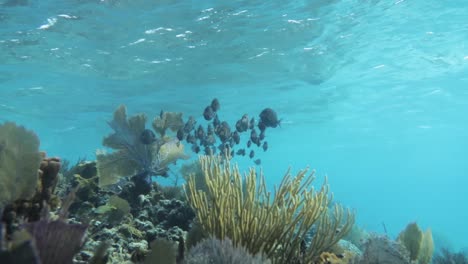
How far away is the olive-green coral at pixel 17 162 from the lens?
3430 millimetres

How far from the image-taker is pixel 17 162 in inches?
136

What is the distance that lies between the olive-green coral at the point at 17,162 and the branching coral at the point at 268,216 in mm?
1906

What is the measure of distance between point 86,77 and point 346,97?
20199 mm

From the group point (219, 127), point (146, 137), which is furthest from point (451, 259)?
point (146, 137)

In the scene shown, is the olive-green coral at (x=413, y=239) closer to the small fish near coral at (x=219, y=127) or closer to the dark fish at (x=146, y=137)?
the small fish near coral at (x=219, y=127)

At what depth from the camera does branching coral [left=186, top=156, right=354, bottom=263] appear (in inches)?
159

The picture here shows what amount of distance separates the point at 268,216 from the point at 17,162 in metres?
2.57

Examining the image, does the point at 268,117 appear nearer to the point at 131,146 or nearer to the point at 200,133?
the point at 200,133

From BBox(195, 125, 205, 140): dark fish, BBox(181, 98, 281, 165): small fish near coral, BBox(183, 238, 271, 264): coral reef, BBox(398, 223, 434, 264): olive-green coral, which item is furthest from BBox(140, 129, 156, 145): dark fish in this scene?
BBox(398, 223, 434, 264): olive-green coral

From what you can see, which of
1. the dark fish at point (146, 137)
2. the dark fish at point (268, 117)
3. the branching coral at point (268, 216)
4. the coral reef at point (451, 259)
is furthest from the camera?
the dark fish at point (268, 117)

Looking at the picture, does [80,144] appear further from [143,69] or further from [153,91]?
[143,69]

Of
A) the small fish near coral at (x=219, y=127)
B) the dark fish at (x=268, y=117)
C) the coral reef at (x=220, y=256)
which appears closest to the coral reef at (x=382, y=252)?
the coral reef at (x=220, y=256)

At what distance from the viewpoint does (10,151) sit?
344 centimetres

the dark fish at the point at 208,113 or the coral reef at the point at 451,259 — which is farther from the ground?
the dark fish at the point at 208,113
